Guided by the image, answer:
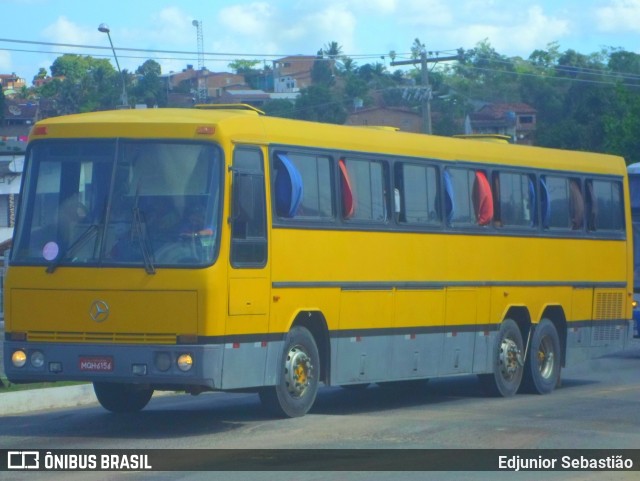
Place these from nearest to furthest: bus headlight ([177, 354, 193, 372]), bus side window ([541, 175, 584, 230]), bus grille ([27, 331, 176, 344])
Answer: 1. bus headlight ([177, 354, 193, 372])
2. bus grille ([27, 331, 176, 344])
3. bus side window ([541, 175, 584, 230])

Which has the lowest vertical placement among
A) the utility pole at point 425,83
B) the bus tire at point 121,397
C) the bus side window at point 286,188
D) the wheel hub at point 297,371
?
the bus tire at point 121,397

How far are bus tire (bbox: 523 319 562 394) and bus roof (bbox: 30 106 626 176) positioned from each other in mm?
2842

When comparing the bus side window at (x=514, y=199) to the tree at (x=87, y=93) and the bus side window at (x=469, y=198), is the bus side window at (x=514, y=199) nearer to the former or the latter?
the bus side window at (x=469, y=198)

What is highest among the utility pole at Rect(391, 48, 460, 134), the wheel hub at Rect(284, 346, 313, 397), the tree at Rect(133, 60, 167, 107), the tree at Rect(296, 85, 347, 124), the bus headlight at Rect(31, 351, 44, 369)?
the tree at Rect(133, 60, 167, 107)

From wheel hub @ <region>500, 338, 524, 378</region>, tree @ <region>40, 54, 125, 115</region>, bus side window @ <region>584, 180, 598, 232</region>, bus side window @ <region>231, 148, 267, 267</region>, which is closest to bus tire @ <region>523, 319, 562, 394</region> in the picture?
wheel hub @ <region>500, 338, 524, 378</region>

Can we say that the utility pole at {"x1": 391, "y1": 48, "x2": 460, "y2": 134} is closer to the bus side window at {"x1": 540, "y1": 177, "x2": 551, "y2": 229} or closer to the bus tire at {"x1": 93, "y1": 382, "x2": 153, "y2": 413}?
the bus side window at {"x1": 540, "y1": 177, "x2": 551, "y2": 229}

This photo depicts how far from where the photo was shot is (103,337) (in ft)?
40.8

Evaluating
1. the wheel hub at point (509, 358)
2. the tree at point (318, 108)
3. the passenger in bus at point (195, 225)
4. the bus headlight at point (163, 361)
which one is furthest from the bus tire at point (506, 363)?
the tree at point (318, 108)

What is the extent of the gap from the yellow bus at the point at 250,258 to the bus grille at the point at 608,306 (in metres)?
2.50

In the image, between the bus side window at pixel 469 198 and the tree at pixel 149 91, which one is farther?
the tree at pixel 149 91

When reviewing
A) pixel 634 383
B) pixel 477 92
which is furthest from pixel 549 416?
pixel 477 92

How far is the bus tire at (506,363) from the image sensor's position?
56.5 ft

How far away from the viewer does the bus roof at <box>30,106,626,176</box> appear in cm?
1269

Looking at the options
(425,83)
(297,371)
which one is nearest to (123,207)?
(297,371)
